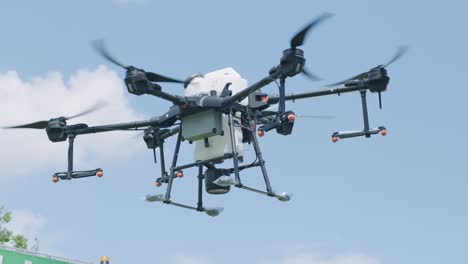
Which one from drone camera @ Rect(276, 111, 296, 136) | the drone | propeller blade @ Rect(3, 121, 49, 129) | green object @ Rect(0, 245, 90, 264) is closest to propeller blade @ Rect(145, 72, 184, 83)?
the drone

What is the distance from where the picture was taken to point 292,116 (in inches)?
918

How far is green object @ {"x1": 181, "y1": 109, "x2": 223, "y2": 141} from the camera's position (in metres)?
25.9

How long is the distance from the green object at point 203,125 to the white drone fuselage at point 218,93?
0.27 feet

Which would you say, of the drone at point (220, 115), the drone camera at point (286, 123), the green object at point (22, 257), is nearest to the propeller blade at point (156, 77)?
the drone at point (220, 115)

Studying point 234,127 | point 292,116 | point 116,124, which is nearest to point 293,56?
point 292,116

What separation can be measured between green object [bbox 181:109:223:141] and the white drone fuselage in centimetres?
8

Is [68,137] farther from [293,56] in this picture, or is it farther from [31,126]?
[293,56]

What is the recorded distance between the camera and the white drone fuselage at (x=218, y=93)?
25.9 metres

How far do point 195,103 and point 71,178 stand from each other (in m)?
5.29

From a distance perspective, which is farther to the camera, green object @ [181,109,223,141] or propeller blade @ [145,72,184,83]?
green object @ [181,109,223,141]

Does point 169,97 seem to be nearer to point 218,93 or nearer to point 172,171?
point 218,93

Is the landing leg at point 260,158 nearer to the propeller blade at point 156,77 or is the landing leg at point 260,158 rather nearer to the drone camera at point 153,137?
the propeller blade at point 156,77

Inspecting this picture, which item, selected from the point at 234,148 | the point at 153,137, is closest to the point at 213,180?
the point at 234,148

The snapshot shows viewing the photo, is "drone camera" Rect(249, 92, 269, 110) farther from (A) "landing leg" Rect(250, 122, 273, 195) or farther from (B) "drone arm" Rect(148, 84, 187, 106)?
(B) "drone arm" Rect(148, 84, 187, 106)
